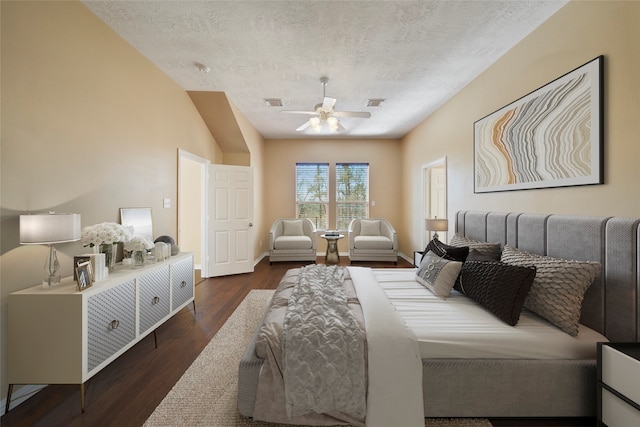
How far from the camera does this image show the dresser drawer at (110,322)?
1712mm

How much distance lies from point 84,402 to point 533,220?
3.62 m

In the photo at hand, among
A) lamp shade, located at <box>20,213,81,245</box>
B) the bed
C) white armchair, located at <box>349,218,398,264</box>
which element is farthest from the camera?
white armchair, located at <box>349,218,398,264</box>

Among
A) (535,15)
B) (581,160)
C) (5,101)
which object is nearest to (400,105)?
(535,15)

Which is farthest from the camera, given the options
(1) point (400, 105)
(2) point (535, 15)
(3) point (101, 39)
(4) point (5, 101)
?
(1) point (400, 105)

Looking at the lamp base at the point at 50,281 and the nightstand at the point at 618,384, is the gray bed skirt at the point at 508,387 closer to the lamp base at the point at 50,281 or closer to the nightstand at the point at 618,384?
the nightstand at the point at 618,384

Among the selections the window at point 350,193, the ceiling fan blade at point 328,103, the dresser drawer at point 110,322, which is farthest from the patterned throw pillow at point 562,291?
the window at point 350,193

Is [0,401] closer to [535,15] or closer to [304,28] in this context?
[304,28]

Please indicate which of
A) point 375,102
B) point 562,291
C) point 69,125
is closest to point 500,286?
point 562,291

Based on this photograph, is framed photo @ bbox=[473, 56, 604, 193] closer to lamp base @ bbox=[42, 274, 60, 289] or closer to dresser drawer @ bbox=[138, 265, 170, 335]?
dresser drawer @ bbox=[138, 265, 170, 335]

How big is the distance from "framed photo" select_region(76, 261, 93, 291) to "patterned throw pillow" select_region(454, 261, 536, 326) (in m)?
2.79

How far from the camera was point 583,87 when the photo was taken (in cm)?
189

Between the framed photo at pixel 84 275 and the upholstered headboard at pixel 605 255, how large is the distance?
134 inches

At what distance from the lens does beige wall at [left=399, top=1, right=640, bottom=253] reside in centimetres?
162

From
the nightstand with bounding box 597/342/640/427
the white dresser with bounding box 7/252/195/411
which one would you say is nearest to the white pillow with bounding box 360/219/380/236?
the nightstand with bounding box 597/342/640/427
